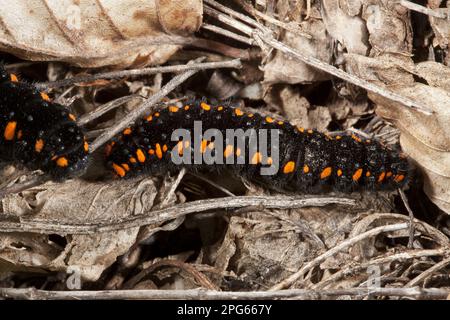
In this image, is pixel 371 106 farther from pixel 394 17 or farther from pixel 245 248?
pixel 245 248

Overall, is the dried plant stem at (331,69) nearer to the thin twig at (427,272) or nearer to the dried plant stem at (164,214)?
the dried plant stem at (164,214)

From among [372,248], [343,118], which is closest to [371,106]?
[343,118]

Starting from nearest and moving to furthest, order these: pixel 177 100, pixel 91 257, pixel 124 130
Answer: pixel 91 257
pixel 124 130
pixel 177 100

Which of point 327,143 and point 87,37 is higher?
point 87,37

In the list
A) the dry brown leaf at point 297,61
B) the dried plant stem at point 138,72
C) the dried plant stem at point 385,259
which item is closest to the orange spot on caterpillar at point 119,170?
the dried plant stem at point 138,72

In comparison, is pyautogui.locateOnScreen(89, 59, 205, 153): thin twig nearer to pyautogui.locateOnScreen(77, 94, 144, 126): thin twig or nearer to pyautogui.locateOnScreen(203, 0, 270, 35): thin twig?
pyautogui.locateOnScreen(77, 94, 144, 126): thin twig

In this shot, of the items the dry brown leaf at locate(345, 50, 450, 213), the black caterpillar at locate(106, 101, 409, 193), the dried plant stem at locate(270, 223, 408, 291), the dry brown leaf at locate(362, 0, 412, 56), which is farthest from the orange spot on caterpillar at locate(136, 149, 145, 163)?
the dry brown leaf at locate(362, 0, 412, 56)
